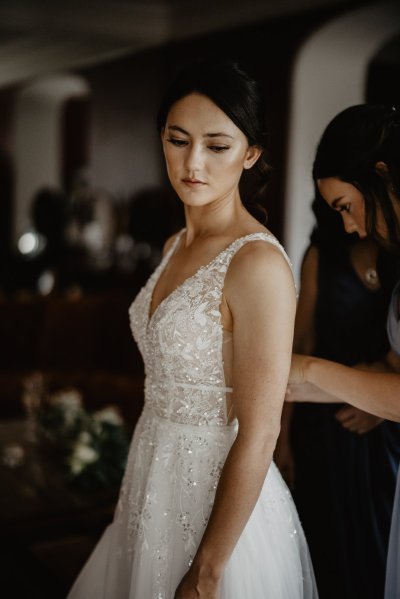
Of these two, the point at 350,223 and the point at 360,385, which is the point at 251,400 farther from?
the point at 350,223

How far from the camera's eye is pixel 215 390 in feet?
5.40

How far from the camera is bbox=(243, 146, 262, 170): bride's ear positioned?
1675 mm

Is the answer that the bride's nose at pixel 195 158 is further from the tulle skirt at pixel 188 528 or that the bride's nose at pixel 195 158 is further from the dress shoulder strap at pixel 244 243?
the tulle skirt at pixel 188 528

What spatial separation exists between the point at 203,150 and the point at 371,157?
1.33ft

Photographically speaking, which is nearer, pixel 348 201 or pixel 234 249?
pixel 234 249

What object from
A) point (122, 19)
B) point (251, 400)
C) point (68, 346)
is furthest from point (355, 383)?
point (122, 19)

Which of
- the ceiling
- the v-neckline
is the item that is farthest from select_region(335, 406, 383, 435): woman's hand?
the ceiling

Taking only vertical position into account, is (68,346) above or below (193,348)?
below

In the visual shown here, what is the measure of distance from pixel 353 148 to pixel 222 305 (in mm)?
503

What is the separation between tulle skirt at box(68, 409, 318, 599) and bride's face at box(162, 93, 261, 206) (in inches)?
21.2

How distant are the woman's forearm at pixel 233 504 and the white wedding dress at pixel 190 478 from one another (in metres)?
0.11

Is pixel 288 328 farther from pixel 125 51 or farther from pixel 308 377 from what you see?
pixel 125 51

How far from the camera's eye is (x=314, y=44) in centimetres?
584

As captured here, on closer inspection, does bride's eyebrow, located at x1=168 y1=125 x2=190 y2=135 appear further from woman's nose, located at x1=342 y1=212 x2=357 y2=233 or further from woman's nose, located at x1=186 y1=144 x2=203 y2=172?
woman's nose, located at x1=342 y1=212 x2=357 y2=233
